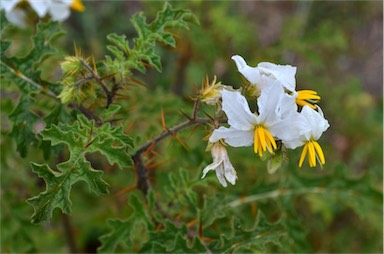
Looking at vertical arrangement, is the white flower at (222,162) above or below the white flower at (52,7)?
below

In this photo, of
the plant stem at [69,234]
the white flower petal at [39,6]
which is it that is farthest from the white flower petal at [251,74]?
the plant stem at [69,234]

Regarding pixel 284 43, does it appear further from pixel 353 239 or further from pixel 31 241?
pixel 31 241

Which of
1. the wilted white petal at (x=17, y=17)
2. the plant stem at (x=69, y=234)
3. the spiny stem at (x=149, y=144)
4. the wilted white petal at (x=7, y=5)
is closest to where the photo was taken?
the spiny stem at (x=149, y=144)

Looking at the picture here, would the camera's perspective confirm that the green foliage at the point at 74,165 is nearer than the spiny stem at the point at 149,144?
Yes

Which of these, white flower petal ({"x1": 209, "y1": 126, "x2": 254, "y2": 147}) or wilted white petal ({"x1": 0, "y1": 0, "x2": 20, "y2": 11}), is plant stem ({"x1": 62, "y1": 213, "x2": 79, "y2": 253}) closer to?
wilted white petal ({"x1": 0, "y1": 0, "x2": 20, "y2": 11})

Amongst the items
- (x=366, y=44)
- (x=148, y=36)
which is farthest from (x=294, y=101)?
(x=366, y=44)

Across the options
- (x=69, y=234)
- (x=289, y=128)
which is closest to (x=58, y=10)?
(x=69, y=234)

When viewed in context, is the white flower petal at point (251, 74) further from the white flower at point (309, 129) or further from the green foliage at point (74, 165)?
the green foliage at point (74, 165)

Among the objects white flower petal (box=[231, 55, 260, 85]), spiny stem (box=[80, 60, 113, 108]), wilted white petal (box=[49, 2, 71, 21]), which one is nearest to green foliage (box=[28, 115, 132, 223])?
spiny stem (box=[80, 60, 113, 108])
